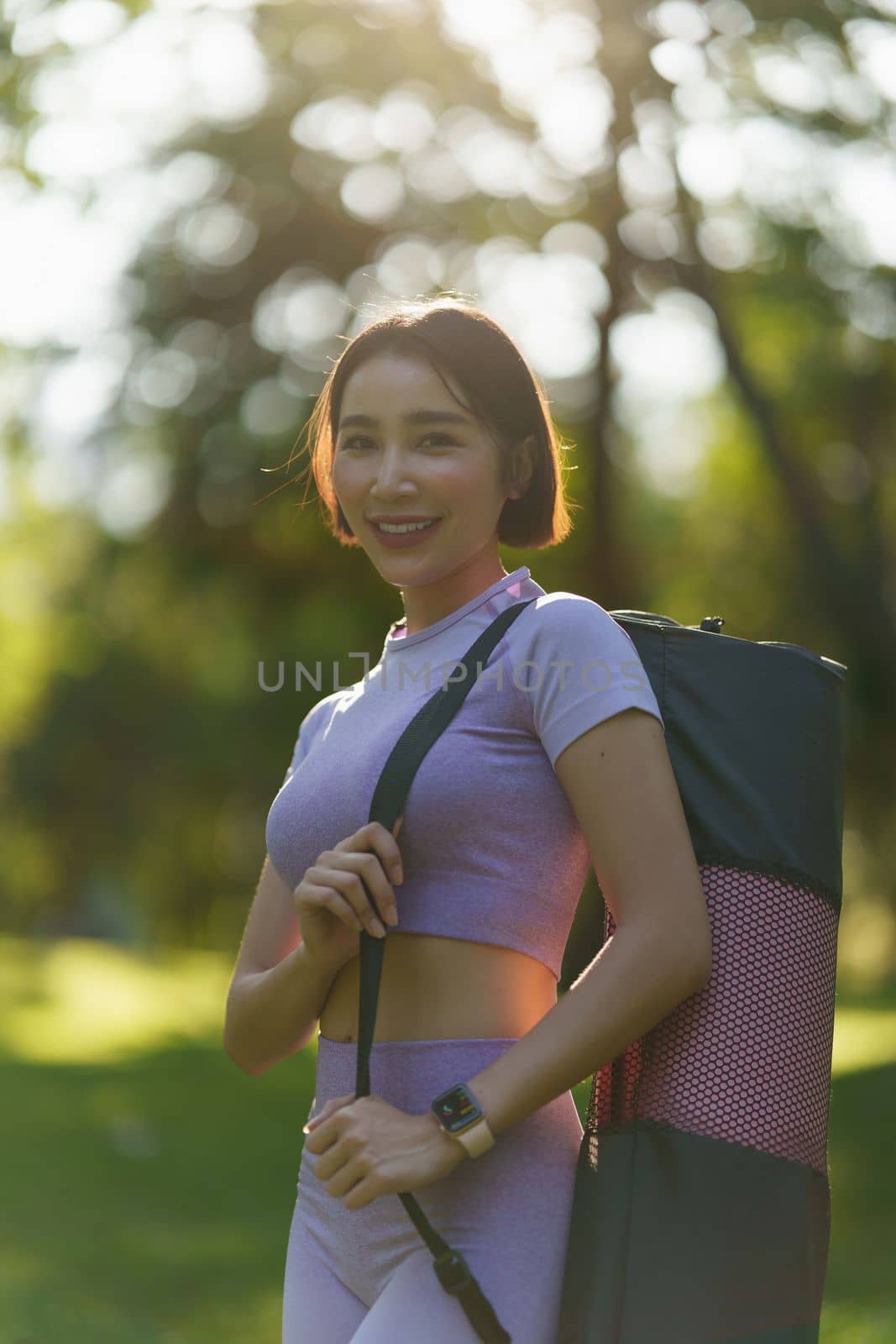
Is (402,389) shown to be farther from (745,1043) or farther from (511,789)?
(745,1043)

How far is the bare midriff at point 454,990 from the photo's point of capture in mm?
2076

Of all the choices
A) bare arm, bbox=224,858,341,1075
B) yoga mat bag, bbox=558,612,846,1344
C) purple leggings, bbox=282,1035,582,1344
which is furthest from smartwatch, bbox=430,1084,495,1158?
bare arm, bbox=224,858,341,1075

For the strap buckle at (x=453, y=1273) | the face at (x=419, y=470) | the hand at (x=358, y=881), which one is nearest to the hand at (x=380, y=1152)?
the strap buckle at (x=453, y=1273)

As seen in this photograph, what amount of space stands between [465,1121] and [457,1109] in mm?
18

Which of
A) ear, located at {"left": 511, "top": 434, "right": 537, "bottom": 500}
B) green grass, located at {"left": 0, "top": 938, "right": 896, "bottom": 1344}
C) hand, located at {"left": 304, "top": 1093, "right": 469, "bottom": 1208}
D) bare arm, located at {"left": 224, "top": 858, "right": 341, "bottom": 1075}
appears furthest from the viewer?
green grass, located at {"left": 0, "top": 938, "right": 896, "bottom": 1344}

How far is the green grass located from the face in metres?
3.49

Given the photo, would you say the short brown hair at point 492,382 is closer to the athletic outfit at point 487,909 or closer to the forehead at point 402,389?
the forehead at point 402,389

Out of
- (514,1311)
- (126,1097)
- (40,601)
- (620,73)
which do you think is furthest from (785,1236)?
(40,601)

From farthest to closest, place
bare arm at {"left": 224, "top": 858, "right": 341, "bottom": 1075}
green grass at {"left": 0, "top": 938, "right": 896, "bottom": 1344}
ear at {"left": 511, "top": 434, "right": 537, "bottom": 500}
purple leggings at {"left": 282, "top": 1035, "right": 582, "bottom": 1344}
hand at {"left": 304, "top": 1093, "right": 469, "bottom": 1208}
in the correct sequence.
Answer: green grass at {"left": 0, "top": 938, "right": 896, "bottom": 1344} < ear at {"left": 511, "top": 434, "right": 537, "bottom": 500} < bare arm at {"left": 224, "top": 858, "right": 341, "bottom": 1075} < purple leggings at {"left": 282, "top": 1035, "right": 582, "bottom": 1344} < hand at {"left": 304, "top": 1093, "right": 469, "bottom": 1208}

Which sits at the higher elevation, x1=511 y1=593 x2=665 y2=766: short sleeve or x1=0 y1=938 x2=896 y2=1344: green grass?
x1=511 y1=593 x2=665 y2=766: short sleeve

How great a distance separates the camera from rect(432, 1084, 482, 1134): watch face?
1.88 metres

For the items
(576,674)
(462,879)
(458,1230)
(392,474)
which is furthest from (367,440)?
(458,1230)

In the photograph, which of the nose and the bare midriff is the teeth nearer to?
the nose

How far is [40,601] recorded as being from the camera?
96.5 ft
